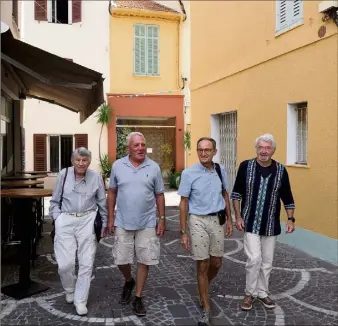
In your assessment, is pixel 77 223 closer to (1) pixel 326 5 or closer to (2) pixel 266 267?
(2) pixel 266 267

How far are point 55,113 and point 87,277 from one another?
1224 centimetres

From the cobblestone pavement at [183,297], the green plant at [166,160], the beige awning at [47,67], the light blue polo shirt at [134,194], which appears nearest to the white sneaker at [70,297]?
the cobblestone pavement at [183,297]

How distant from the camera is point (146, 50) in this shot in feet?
53.5

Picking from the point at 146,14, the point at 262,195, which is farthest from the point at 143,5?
the point at 262,195

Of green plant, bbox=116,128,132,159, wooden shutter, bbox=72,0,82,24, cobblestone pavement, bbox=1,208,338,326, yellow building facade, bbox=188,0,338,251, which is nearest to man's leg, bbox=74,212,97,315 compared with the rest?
cobblestone pavement, bbox=1,208,338,326

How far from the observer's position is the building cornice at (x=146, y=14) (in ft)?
51.8

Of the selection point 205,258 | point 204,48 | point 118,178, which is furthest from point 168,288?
point 204,48

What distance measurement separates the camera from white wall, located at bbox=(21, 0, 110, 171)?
15.1 m

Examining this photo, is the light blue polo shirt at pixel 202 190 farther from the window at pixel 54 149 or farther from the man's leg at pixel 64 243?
the window at pixel 54 149

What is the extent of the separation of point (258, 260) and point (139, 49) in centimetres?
1352

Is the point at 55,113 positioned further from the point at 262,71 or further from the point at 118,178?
the point at 118,178

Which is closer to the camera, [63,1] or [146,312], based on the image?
[146,312]

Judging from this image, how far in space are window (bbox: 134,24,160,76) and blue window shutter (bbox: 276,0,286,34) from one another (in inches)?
370

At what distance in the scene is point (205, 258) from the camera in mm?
3869
